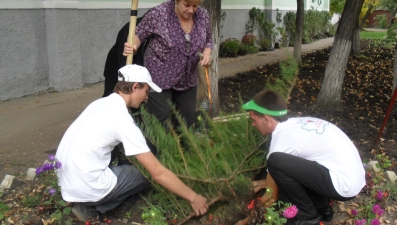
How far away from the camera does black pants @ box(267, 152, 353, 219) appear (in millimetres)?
3135

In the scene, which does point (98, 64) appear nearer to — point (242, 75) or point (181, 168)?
point (242, 75)

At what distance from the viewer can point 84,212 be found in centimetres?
351

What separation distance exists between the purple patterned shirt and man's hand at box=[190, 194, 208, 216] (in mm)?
1176

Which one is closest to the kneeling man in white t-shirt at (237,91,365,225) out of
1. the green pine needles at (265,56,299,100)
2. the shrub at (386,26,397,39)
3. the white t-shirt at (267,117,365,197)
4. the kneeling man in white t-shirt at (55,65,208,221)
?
the white t-shirt at (267,117,365,197)

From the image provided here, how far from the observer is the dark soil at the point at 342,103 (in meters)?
3.77

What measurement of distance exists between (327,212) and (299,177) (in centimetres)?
59

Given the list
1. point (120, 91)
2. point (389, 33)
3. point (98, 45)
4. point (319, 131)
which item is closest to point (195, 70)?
point (120, 91)

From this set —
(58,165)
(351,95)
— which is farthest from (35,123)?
(351,95)

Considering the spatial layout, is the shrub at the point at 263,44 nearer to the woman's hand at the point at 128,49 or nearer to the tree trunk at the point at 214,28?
the tree trunk at the point at 214,28

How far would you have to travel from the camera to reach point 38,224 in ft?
11.8

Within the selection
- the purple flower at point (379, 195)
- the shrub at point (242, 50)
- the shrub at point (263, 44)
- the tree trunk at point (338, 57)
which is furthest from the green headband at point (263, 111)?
the shrub at point (263, 44)

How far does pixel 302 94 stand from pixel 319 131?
17.6ft

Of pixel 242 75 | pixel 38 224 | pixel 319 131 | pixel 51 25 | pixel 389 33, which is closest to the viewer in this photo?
pixel 319 131

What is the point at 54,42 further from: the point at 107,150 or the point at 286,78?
the point at 107,150
